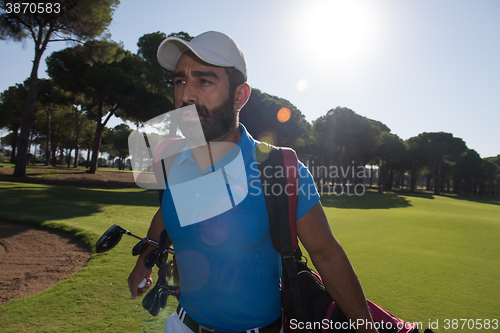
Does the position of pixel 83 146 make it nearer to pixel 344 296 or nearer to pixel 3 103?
pixel 3 103

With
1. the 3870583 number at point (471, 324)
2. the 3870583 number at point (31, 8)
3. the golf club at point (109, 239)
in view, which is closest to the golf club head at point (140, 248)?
the golf club at point (109, 239)

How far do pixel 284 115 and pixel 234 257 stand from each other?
35.7 m

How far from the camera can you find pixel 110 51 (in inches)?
795

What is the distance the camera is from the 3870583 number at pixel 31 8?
16859 millimetres

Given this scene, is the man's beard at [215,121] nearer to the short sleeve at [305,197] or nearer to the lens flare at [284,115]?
the short sleeve at [305,197]

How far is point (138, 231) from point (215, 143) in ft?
22.6

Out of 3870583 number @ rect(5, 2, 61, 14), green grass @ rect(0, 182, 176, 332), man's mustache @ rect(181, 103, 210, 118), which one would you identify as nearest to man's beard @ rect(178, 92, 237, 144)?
man's mustache @ rect(181, 103, 210, 118)

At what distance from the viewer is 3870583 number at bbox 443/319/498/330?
121 inches

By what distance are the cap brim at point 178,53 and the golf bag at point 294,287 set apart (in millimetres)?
538

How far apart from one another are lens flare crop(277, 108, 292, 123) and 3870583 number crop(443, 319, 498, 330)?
109 feet

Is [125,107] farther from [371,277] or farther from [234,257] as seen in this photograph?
[234,257]

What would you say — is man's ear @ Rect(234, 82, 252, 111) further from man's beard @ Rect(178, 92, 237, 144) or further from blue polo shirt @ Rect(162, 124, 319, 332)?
blue polo shirt @ Rect(162, 124, 319, 332)

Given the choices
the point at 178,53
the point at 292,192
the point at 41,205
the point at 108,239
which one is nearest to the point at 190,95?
the point at 178,53

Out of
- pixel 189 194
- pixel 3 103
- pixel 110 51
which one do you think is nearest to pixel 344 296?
pixel 189 194
